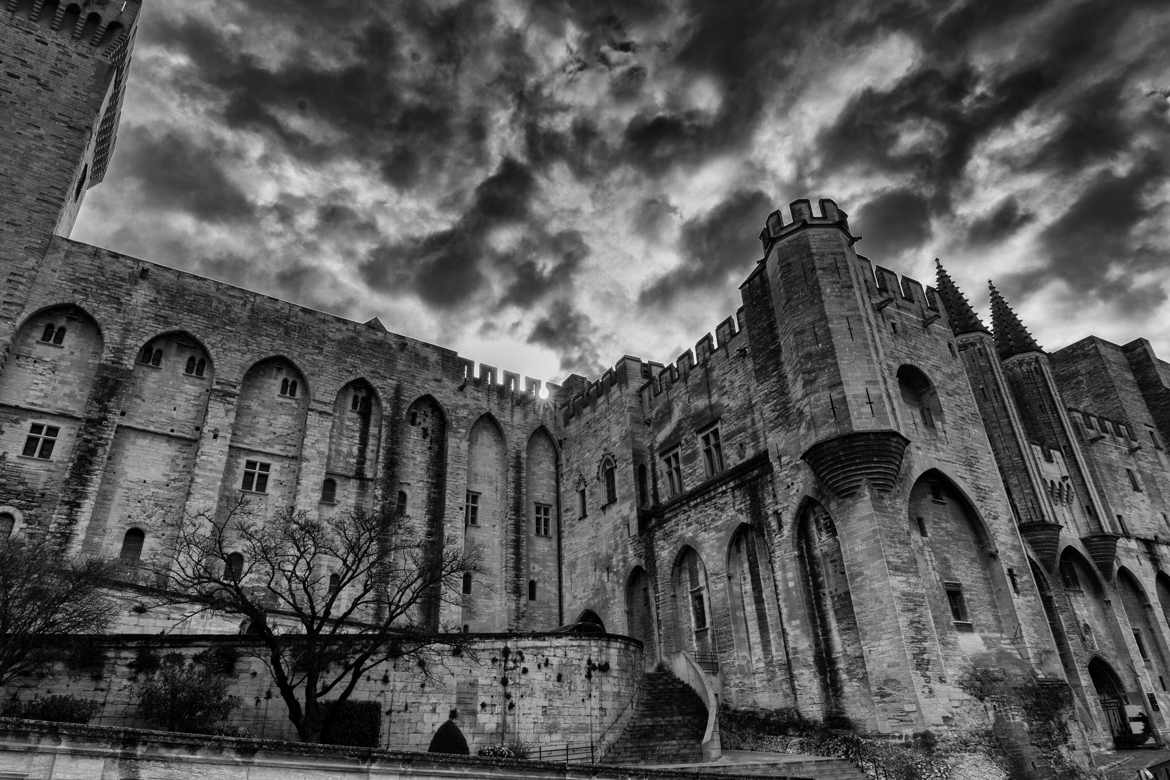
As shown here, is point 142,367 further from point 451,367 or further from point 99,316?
point 451,367

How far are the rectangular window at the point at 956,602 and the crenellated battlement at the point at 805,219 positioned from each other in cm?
996

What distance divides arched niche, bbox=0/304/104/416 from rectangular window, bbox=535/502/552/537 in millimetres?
15519

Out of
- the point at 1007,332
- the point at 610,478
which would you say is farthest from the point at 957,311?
the point at 610,478

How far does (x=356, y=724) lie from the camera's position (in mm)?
15438

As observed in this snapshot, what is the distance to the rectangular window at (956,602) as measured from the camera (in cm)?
1686

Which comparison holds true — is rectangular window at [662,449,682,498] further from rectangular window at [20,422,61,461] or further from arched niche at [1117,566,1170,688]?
rectangular window at [20,422,61,461]

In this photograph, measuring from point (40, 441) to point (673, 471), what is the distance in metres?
19.0

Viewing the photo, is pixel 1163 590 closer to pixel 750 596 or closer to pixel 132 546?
pixel 750 596

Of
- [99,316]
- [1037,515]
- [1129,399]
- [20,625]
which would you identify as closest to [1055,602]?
[1037,515]

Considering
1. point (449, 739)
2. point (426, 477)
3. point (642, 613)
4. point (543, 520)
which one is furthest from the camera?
point (543, 520)

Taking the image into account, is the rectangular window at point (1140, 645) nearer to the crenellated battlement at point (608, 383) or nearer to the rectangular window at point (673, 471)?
the rectangular window at point (673, 471)

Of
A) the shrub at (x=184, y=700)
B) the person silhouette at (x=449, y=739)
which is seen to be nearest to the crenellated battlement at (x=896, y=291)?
the person silhouette at (x=449, y=739)

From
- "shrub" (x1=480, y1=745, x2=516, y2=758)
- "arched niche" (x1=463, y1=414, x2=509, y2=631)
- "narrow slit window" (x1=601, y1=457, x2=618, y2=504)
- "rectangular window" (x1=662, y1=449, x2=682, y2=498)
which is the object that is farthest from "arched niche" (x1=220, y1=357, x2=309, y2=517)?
"rectangular window" (x1=662, y1=449, x2=682, y2=498)

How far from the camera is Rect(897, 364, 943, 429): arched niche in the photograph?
64.0 feet
